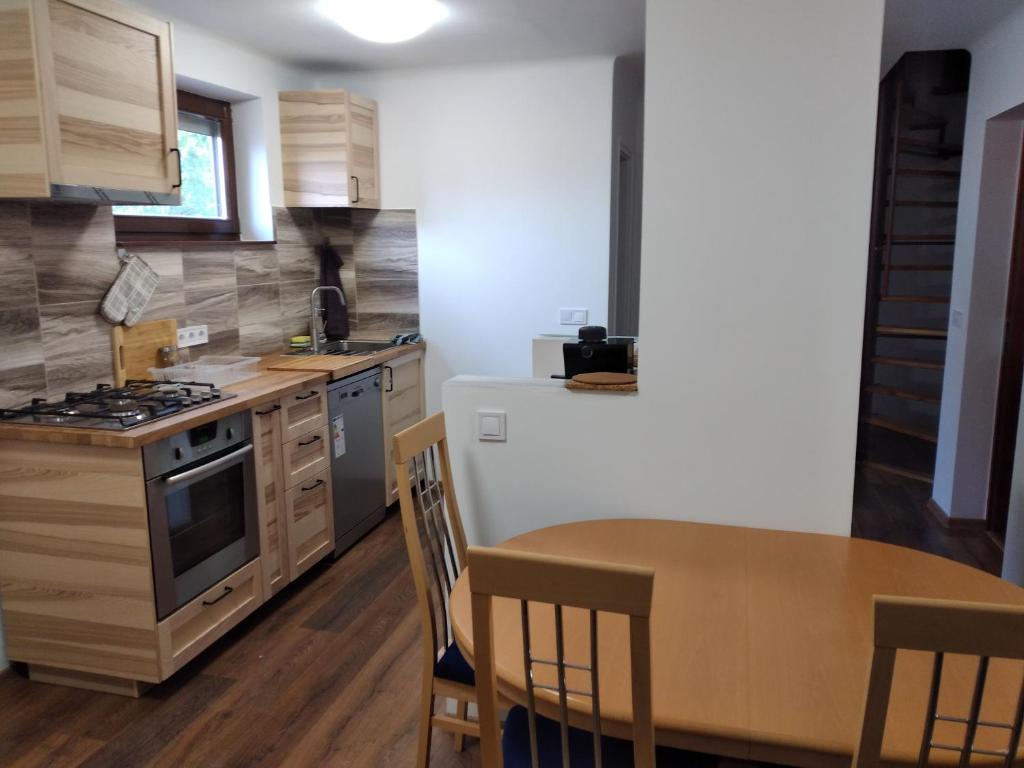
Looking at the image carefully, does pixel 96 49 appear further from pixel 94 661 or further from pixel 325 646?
pixel 325 646

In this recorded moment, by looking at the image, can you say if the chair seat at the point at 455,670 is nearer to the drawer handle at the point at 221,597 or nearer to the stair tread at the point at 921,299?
the drawer handle at the point at 221,597

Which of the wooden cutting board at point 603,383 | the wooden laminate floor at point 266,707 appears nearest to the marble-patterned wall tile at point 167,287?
the wooden laminate floor at point 266,707

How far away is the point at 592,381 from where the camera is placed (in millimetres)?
2238

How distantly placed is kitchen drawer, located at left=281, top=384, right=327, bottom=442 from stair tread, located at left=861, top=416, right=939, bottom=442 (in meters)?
3.77

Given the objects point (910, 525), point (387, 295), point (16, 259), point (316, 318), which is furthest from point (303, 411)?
point (910, 525)

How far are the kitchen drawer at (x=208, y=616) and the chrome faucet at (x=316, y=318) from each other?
4.95 feet

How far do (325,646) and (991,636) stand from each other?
239 cm

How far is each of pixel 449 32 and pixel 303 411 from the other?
191 centimetres

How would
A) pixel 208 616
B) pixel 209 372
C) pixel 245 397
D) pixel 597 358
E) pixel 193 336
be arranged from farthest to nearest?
pixel 193 336 → pixel 209 372 → pixel 245 397 → pixel 208 616 → pixel 597 358

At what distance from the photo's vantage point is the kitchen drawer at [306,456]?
321 centimetres

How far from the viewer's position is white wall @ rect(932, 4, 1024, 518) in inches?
149

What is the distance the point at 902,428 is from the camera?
5117 mm

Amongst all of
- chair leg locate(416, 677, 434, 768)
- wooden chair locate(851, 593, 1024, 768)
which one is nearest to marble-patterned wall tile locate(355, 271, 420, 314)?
chair leg locate(416, 677, 434, 768)

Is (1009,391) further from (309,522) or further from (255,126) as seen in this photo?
(255,126)
